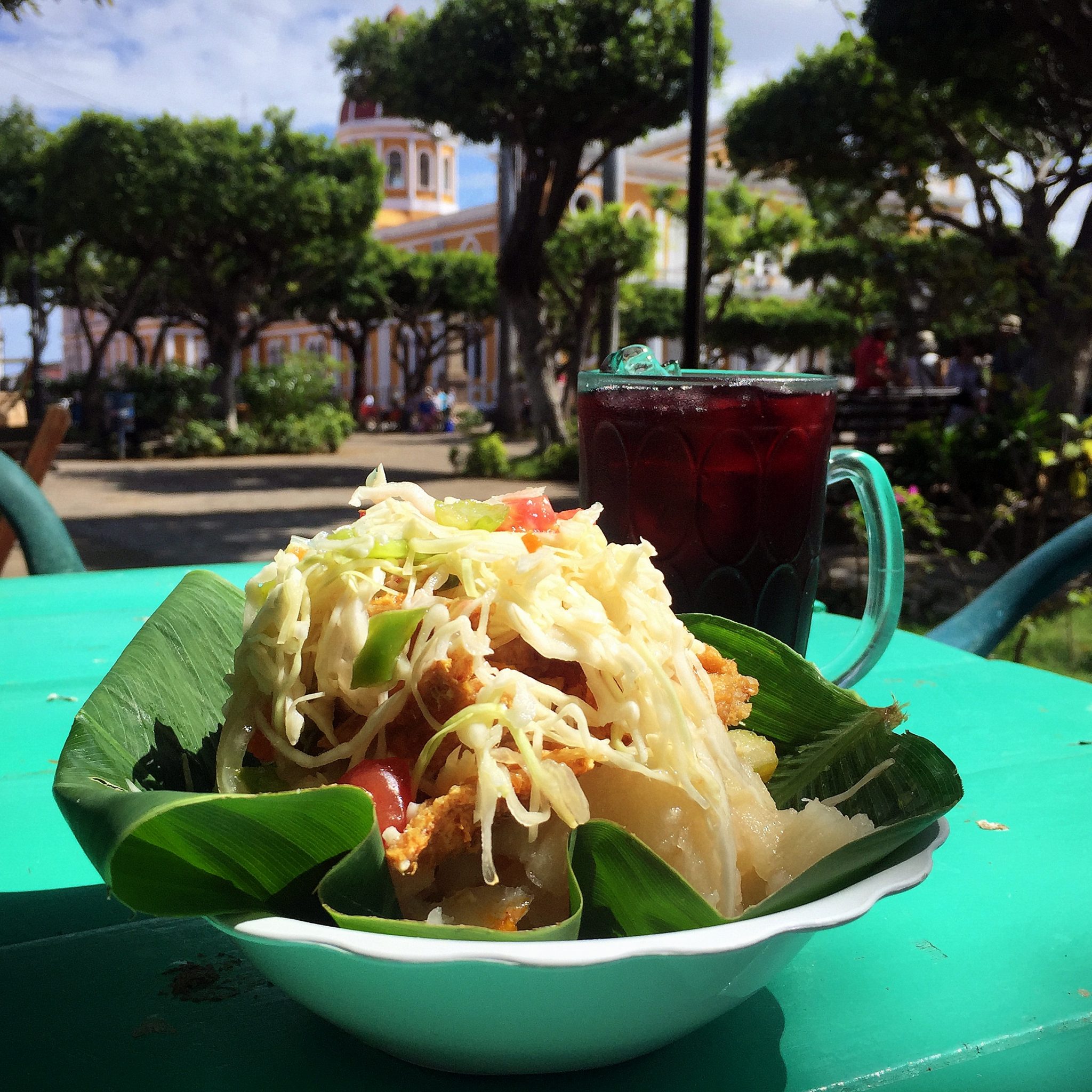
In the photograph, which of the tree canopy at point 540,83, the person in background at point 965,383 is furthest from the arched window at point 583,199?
the person in background at point 965,383

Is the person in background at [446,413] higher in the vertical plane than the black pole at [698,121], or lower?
lower

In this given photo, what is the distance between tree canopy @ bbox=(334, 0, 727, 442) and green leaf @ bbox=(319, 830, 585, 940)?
1213 cm

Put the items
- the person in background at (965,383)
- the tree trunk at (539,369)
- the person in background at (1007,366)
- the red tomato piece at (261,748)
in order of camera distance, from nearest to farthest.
A: 1. the red tomato piece at (261,748)
2. the person in background at (1007,366)
3. the person in background at (965,383)
4. the tree trunk at (539,369)

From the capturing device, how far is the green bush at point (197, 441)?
17266 mm

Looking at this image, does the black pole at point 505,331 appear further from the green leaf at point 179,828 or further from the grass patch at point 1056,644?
the green leaf at point 179,828

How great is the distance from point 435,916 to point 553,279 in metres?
15.1

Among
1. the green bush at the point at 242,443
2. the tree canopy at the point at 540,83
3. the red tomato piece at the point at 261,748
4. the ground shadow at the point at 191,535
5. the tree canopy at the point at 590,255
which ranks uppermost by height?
the tree canopy at the point at 540,83

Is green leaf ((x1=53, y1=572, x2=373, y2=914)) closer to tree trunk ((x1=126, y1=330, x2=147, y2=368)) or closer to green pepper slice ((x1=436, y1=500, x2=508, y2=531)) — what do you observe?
green pepper slice ((x1=436, y1=500, x2=508, y2=531))

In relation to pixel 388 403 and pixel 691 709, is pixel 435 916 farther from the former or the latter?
pixel 388 403

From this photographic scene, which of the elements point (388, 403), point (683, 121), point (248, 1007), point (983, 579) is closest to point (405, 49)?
point (683, 121)

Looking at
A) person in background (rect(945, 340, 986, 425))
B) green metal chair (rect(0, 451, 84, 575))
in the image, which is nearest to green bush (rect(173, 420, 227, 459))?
person in background (rect(945, 340, 986, 425))

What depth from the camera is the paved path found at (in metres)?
8.48

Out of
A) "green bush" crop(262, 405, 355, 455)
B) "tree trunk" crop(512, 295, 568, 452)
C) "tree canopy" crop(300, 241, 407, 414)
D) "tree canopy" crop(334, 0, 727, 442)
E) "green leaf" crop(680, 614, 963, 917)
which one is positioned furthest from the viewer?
"tree canopy" crop(300, 241, 407, 414)

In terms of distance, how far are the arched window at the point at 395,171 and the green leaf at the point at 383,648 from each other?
50.4 metres
